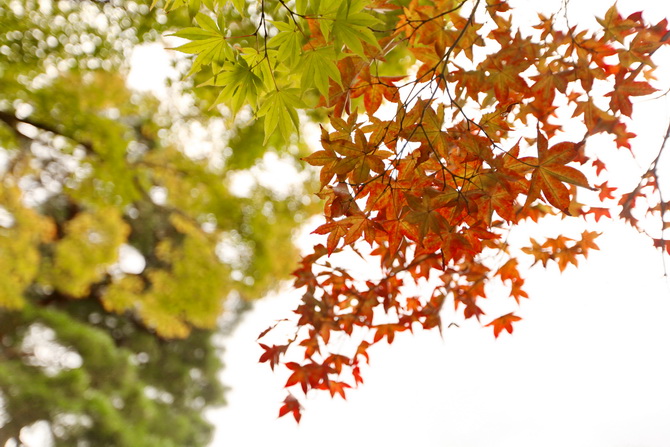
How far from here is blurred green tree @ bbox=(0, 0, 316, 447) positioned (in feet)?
5.99

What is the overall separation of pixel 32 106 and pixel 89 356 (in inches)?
68.2

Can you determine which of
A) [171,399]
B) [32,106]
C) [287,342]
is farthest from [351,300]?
[171,399]

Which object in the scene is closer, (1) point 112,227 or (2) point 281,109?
(2) point 281,109

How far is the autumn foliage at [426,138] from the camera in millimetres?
548

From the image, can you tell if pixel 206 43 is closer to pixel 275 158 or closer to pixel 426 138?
pixel 426 138

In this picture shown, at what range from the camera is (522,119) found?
2.92 ft

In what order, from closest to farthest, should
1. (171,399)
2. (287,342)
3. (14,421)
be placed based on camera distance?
1. (287,342)
2. (14,421)
3. (171,399)

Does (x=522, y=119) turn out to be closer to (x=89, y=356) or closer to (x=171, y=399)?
(x=89, y=356)

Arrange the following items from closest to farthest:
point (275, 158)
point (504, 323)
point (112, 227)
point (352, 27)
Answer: point (352, 27), point (504, 323), point (275, 158), point (112, 227)

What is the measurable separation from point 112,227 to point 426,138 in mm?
3546

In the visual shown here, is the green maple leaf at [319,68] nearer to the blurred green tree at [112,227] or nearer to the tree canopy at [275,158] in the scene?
the tree canopy at [275,158]

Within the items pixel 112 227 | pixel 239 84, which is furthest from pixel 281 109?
pixel 112 227

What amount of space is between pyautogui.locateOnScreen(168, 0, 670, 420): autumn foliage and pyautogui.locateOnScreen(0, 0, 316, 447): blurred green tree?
45.3 inches

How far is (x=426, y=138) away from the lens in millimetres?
544
